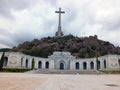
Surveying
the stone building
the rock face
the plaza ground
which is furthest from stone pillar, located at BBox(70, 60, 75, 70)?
the plaza ground

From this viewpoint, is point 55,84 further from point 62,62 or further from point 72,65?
point 62,62

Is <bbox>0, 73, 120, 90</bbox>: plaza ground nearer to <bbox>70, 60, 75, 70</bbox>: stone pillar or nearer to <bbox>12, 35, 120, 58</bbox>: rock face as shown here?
<bbox>70, 60, 75, 70</bbox>: stone pillar

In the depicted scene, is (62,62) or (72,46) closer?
(62,62)

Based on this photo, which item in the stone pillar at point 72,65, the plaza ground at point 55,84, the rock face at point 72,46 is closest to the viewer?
the plaza ground at point 55,84

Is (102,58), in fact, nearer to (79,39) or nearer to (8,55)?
(8,55)

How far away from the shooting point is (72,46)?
93.1 meters

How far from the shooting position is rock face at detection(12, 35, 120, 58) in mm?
84925

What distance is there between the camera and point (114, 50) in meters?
95.1

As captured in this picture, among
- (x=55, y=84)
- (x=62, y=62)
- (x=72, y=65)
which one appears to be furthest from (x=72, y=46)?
(x=55, y=84)

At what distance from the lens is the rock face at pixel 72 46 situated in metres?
84.9

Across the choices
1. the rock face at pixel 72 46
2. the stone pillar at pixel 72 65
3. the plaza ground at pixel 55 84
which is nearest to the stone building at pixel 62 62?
the stone pillar at pixel 72 65

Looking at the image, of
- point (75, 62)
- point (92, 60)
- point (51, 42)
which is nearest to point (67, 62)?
point (75, 62)

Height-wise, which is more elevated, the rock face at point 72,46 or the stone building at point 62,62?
the rock face at point 72,46

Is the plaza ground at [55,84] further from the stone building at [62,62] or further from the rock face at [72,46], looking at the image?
the rock face at [72,46]
